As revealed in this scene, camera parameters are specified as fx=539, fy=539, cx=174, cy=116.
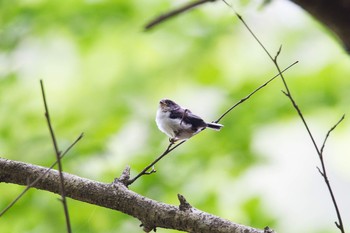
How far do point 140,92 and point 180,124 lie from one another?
7.91ft

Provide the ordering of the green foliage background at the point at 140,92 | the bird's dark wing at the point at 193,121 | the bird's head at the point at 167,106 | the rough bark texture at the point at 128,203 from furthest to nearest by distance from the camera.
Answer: the green foliage background at the point at 140,92 < the bird's head at the point at 167,106 < the bird's dark wing at the point at 193,121 < the rough bark texture at the point at 128,203

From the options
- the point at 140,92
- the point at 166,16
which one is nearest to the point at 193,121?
the point at 166,16

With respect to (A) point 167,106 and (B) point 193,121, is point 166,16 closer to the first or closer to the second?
(B) point 193,121

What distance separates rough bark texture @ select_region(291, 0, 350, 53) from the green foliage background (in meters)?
2.85

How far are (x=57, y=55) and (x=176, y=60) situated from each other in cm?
98

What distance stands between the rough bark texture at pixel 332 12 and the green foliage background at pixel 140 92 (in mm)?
2853

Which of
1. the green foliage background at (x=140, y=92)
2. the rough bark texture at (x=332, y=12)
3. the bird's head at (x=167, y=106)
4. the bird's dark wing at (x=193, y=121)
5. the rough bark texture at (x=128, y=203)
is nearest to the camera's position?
the rough bark texture at (x=332, y=12)

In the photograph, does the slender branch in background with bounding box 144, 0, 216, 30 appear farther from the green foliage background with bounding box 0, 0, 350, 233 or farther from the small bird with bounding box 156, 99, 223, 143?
the green foliage background with bounding box 0, 0, 350, 233

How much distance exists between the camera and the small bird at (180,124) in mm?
1733

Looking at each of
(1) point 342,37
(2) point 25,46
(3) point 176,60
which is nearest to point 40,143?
(2) point 25,46

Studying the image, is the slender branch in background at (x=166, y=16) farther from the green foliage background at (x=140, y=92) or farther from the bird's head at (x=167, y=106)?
the green foliage background at (x=140, y=92)

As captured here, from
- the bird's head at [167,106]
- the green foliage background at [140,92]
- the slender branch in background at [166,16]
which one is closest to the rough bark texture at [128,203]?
the bird's head at [167,106]

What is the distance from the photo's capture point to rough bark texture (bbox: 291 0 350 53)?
61 centimetres

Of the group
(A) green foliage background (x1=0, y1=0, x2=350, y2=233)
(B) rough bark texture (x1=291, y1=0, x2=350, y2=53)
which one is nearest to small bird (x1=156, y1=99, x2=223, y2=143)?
(B) rough bark texture (x1=291, y1=0, x2=350, y2=53)
